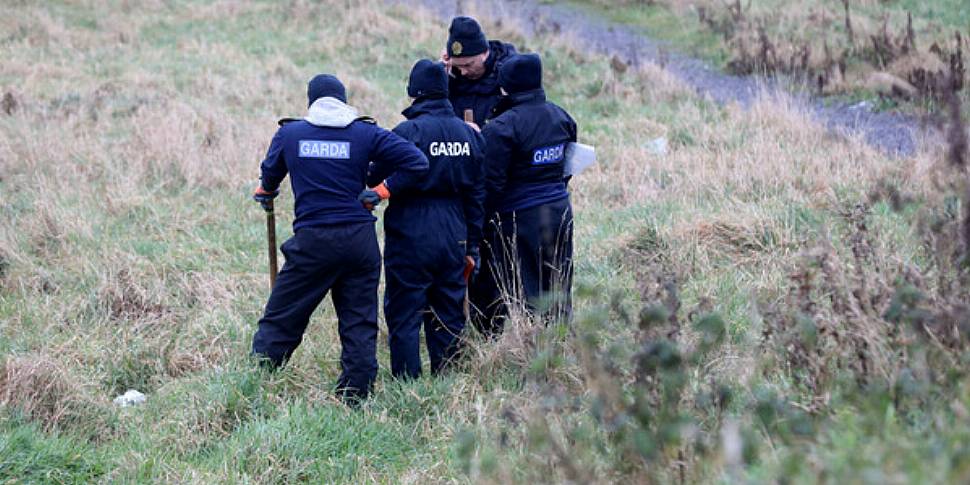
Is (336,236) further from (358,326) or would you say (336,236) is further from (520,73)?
(520,73)

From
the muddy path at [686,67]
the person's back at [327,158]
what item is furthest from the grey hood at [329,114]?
the muddy path at [686,67]

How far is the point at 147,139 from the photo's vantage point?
34.4 feet

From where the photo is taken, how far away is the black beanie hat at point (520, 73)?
575cm

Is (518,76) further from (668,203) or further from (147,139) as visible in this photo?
(147,139)

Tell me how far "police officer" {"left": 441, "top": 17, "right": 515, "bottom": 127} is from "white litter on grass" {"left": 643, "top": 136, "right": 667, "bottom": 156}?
4428 millimetres

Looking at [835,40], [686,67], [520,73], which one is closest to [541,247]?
[520,73]

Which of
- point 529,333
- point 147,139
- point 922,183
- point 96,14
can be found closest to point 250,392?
point 529,333

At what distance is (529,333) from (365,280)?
911 millimetres

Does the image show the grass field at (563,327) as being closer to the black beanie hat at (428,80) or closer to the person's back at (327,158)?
the person's back at (327,158)

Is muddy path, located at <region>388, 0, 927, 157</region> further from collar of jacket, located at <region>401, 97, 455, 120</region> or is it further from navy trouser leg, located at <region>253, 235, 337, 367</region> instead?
navy trouser leg, located at <region>253, 235, 337, 367</region>

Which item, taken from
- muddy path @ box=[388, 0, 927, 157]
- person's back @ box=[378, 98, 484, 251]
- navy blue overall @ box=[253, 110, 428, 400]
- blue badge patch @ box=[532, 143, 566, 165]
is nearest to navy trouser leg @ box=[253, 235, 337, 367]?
A: navy blue overall @ box=[253, 110, 428, 400]

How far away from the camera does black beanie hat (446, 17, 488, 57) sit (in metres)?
6.02

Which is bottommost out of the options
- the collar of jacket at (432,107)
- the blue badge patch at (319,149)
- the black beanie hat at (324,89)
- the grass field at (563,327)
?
the grass field at (563,327)

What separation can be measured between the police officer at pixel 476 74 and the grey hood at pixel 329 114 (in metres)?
1.04
